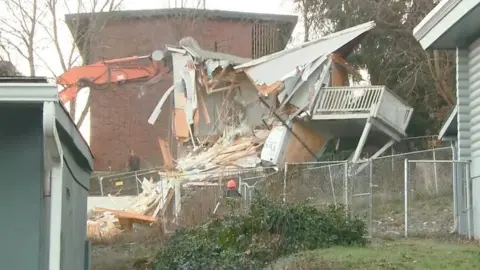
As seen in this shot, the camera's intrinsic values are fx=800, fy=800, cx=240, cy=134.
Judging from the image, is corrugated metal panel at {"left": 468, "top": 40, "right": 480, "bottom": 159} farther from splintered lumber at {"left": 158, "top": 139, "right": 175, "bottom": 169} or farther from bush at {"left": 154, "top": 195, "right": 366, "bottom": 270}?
splintered lumber at {"left": 158, "top": 139, "right": 175, "bottom": 169}

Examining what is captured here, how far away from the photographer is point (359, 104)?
26.1m

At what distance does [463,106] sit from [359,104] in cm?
1010

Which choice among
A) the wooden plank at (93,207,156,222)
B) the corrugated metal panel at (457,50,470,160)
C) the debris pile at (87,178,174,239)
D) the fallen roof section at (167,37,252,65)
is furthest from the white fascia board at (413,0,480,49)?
the fallen roof section at (167,37,252,65)

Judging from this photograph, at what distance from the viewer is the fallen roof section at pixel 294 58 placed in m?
27.1

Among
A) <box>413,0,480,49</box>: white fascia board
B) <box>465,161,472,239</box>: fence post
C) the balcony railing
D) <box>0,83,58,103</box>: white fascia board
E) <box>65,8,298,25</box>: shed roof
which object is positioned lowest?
<box>465,161,472,239</box>: fence post

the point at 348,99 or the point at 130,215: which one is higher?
the point at 348,99

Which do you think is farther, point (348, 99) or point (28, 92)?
point (348, 99)

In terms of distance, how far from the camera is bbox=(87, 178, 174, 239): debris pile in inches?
832

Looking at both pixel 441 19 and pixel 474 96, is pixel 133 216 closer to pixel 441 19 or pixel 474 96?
pixel 474 96

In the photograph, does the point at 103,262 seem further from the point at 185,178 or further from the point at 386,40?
the point at 386,40

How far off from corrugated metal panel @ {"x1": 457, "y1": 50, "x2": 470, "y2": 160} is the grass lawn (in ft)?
12.7

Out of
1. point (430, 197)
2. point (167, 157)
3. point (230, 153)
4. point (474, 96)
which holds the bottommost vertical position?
point (430, 197)

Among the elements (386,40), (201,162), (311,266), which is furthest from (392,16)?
(311,266)

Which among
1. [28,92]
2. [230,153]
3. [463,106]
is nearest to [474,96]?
[463,106]
